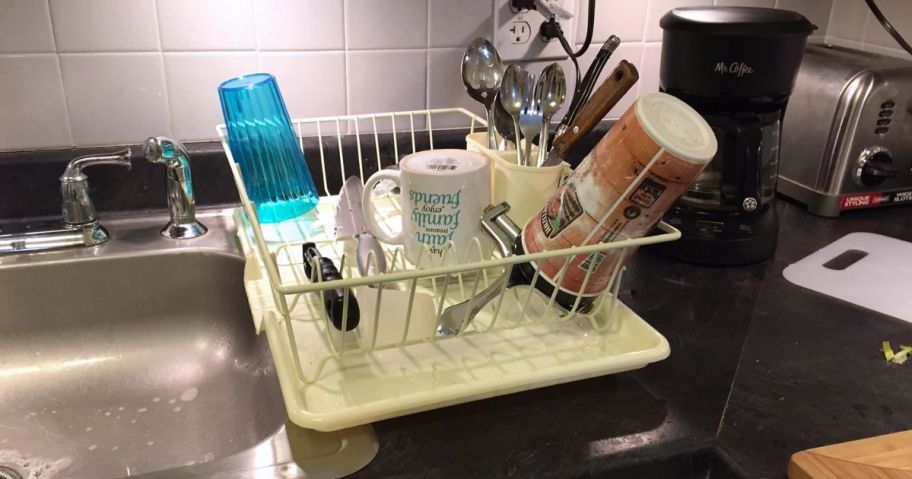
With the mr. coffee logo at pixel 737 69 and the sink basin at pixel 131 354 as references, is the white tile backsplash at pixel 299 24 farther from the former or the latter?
the mr. coffee logo at pixel 737 69

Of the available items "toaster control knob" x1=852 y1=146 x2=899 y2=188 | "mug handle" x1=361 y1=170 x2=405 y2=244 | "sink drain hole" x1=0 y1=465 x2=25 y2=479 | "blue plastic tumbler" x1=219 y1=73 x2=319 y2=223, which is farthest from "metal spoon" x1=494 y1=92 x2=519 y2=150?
"sink drain hole" x1=0 y1=465 x2=25 y2=479

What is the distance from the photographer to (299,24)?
92 centimetres

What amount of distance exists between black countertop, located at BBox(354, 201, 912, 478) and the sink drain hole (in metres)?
0.38

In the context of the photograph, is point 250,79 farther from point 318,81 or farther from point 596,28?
point 596,28

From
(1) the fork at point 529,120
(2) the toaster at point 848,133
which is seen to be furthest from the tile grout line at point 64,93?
(2) the toaster at point 848,133

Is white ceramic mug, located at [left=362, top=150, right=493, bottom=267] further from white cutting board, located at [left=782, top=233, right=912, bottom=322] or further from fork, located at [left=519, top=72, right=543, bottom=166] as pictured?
white cutting board, located at [left=782, top=233, right=912, bottom=322]

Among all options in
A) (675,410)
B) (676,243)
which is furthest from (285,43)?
(675,410)

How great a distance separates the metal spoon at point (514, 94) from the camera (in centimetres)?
76

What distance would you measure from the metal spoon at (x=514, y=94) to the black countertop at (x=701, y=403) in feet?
0.70

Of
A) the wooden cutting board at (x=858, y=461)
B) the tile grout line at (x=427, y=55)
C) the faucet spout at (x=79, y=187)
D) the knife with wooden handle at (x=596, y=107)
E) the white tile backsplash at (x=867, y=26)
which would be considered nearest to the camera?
the wooden cutting board at (x=858, y=461)

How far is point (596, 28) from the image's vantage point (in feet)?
3.41

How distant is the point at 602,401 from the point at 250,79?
543 millimetres

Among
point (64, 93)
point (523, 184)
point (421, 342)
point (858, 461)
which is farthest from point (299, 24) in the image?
point (858, 461)

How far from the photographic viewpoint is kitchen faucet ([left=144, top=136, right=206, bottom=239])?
2.77ft
